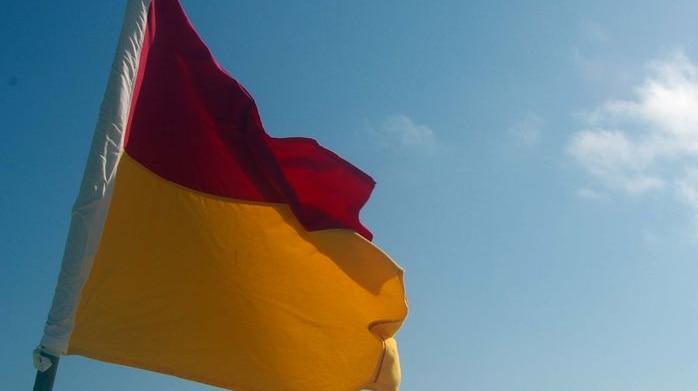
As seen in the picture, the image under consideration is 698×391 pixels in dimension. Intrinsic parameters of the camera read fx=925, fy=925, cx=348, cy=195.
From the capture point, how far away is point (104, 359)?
8.72 m

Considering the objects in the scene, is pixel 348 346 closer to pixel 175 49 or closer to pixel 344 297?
pixel 344 297

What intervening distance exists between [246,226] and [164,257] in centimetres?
128

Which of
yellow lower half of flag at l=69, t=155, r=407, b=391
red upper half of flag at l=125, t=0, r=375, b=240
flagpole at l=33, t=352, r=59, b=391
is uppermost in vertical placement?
red upper half of flag at l=125, t=0, r=375, b=240

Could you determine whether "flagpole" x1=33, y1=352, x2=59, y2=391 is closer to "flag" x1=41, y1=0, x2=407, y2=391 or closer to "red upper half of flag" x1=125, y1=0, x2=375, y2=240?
"flag" x1=41, y1=0, x2=407, y2=391

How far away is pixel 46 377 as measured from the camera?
7516 millimetres

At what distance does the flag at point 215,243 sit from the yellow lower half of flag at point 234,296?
0.01 m

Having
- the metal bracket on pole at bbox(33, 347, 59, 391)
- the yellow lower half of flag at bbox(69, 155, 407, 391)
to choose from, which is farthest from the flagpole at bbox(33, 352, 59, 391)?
the yellow lower half of flag at bbox(69, 155, 407, 391)

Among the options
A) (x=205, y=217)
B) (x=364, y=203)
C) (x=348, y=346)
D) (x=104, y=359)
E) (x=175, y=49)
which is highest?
(x=175, y=49)

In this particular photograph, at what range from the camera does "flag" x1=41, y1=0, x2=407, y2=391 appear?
8859 millimetres

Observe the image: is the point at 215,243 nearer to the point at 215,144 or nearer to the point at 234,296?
the point at 234,296

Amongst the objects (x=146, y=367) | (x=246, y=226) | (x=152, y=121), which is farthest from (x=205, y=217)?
(x=146, y=367)

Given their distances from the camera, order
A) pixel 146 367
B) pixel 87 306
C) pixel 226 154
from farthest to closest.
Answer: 1. pixel 226 154
2. pixel 146 367
3. pixel 87 306

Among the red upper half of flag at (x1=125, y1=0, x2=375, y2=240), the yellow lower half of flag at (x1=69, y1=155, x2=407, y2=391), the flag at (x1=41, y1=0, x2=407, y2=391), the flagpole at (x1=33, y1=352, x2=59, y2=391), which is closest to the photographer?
the flagpole at (x1=33, y1=352, x2=59, y2=391)

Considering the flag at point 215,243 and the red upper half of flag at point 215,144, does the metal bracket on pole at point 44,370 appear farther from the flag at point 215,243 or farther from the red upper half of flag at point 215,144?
the red upper half of flag at point 215,144
